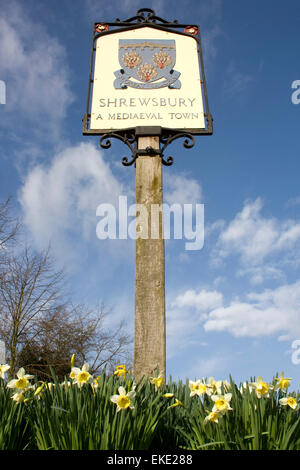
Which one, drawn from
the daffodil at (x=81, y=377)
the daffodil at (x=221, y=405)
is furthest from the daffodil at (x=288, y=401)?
the daffodil at (x=81, y=377)

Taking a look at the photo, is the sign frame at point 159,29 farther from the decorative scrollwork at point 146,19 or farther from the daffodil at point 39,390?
the daffodil at point 39,390

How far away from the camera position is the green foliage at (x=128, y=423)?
208 centimetres

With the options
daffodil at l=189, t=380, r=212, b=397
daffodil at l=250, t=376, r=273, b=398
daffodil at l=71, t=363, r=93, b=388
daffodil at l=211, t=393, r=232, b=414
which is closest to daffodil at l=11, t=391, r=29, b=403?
daffodil at l=71, t=363, r=93, b=388

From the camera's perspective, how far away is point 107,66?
5.72m

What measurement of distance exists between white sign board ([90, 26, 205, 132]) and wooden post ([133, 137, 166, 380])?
83 cm

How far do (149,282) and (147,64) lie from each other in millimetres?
3530

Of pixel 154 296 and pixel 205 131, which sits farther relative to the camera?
pixel 205 131

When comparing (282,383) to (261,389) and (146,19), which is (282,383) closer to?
(261,389)
